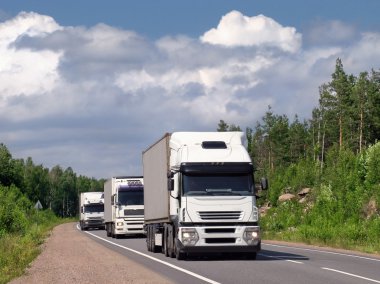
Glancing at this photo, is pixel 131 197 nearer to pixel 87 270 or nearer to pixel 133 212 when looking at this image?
pixel 133 212

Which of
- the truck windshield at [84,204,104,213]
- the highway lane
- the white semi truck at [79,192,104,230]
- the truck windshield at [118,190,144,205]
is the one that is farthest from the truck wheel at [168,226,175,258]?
the truck windshield at [84,204,104,213]

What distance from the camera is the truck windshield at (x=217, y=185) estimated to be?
22.5 metres

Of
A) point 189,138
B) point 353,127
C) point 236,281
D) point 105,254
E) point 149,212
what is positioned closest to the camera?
point 236,281

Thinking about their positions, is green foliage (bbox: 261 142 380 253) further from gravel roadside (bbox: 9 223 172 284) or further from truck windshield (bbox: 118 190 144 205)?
gravel roadside (bbox: 9 223 172 284)

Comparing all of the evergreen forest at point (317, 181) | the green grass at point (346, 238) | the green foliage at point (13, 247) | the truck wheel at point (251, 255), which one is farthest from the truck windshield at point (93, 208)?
the truck wheel at point (251, 255)

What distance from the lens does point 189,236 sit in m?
22.3

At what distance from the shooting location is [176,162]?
23656 millimetres

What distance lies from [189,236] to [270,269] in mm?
3619

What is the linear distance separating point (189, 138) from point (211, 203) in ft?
8.07

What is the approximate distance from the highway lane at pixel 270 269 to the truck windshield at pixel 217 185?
2.00 m

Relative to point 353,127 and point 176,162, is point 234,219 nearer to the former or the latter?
point 176,162

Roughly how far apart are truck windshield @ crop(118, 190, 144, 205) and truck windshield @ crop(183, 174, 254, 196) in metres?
20.2

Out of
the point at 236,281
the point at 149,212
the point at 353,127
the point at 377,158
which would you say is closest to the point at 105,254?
the point at 149,212

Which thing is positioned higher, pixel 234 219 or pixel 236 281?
pixel 234 219
